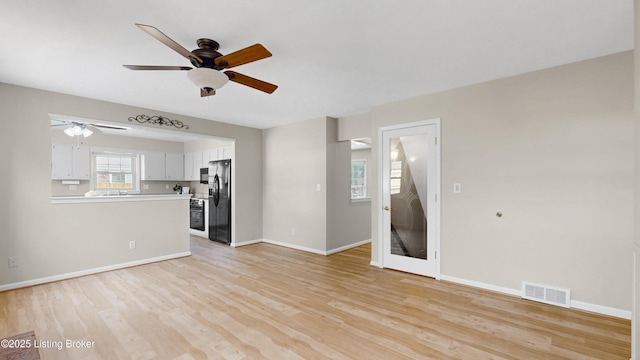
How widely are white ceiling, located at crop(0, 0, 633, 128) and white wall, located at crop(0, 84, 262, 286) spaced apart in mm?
312

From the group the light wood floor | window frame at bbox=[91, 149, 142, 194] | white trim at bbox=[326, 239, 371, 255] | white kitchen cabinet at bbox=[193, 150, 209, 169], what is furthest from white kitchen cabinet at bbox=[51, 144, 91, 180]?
white trim at bbox=[326, 239, 371, 255]

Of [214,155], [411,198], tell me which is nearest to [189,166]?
[214,155]

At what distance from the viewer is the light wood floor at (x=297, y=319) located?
216cm

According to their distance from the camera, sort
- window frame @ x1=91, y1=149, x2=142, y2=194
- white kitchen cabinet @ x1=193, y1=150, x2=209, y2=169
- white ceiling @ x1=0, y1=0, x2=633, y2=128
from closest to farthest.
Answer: white ceiling @ x1=0, y1=0, x2=633, y2=128
window frame @ x1=91, y1=149, x2=142, y2=194
white kitchen cabinet @ x1=193, y1=150, x2=209, y2=169

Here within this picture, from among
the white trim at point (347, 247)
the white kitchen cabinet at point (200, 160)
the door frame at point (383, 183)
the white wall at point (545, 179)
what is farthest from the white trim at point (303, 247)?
the white kitchen cabinet at point (200, 160)

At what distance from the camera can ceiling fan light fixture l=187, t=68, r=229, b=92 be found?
2.25 m

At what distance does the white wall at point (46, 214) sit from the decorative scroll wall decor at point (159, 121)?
0.08m

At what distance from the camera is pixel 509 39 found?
7.77 feet

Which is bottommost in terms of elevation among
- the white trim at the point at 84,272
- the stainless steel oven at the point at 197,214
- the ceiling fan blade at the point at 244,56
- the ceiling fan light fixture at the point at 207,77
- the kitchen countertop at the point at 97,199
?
the white trim at the point at 84,272

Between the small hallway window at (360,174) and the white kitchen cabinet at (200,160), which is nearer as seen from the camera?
the white kitchen cabinet at (200,160)

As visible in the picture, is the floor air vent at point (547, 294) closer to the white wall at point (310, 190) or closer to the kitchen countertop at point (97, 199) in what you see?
the white wall at point (310, 190)

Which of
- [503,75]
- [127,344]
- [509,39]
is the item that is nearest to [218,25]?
[509,39]

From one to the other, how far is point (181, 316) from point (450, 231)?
3.22 metres

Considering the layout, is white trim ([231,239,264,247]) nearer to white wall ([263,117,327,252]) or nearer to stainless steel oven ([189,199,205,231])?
white wall ([263,117,327,252])
